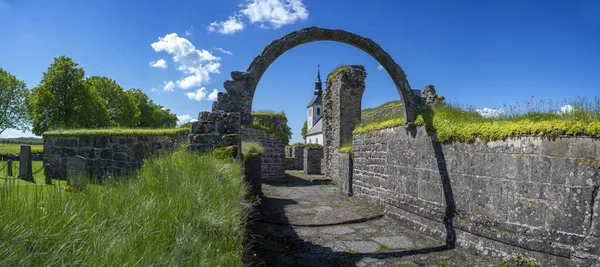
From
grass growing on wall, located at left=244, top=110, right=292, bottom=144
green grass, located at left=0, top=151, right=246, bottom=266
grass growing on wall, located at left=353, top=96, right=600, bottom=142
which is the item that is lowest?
green grass, located at left=0, top=151, right=246, bottom=266

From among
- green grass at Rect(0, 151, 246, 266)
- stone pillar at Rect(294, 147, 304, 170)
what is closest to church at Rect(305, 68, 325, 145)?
stone pillar at Rect(294, 147, 304, 170)

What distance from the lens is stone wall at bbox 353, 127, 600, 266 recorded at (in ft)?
13.5

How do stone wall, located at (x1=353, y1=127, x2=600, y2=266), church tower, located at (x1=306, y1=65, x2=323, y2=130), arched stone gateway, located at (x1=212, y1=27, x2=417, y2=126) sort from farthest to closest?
church tower, located at (x1=306, y1=65, x2=323, y2=130) → arched stone gateway, located at (x1=212, y1=27, x2=417, y2=126) → stone wall, located at (x1=353, y1=127, x2=600, y2=266)

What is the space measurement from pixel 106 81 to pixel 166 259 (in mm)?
38498

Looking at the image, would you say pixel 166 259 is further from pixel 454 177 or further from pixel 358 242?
pixel 454 177

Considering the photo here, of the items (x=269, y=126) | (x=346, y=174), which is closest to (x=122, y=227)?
(x=346, y=174)

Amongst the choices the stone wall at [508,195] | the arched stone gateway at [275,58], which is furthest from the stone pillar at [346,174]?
the arched stone gateway at [275,58]

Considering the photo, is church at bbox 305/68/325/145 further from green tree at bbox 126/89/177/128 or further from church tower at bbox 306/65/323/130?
green tree at bbox 126/89/177/128

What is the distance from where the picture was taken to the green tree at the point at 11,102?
27.5m

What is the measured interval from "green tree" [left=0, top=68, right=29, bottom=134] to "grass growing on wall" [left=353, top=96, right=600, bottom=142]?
3253 cm

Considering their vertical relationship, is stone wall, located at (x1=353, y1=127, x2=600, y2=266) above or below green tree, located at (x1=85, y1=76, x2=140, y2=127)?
below

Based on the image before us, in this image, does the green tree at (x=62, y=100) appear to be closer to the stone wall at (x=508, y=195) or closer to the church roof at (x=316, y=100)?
the stone wall at (x=508, y=195)

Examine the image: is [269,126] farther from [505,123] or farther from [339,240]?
[505,123]

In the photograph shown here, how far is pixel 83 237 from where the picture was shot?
1776 mm
